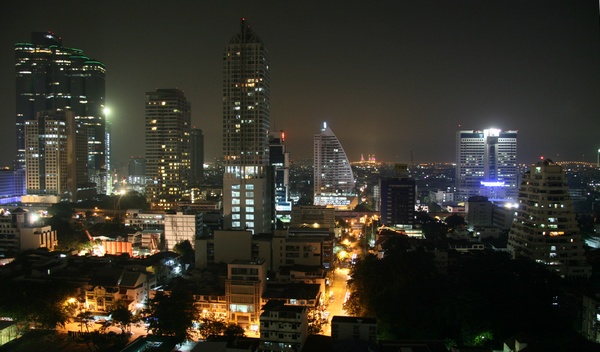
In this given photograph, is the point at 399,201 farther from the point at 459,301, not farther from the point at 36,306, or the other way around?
the point at 36,306

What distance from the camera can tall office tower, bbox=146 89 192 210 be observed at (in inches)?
840

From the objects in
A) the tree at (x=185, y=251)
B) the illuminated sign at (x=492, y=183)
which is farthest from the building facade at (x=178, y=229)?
the illuminated sign at (x=492, y=183)

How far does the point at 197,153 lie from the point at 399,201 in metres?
17.2

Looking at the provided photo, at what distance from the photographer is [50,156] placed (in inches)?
837

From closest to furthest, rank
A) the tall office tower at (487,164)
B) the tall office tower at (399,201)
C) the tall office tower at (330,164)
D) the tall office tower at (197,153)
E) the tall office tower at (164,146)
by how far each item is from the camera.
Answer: the tall office tower at (399,201) → the tall office tower at (164,146) → the tall office tower at (487,164) → the tall office tower at (330,164) → the tall office tower at (197,153)

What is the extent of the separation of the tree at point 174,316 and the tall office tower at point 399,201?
11.9m

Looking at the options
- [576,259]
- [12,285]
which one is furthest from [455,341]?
[12,285]

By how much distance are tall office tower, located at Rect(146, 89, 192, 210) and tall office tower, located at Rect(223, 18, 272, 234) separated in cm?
787

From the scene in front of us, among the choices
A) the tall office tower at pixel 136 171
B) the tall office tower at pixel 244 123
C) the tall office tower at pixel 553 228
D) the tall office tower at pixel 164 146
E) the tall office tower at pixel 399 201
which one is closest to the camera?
the tall office tower at pixel 553 228

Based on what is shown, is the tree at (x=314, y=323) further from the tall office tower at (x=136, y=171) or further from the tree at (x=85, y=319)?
the tall office tower at (x=136, y=171)

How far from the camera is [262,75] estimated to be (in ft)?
46.9

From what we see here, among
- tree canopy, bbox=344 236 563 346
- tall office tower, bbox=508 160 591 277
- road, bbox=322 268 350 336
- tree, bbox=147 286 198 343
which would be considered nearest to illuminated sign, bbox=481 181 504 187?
tall office tower, bbox=508 160 591 277

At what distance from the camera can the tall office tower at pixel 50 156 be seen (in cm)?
2084

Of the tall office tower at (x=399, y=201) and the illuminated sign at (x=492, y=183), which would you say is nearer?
the tall office tower at (x=399, y=201)
